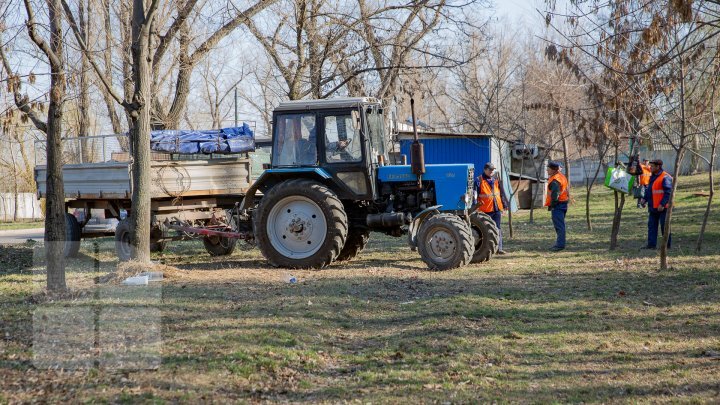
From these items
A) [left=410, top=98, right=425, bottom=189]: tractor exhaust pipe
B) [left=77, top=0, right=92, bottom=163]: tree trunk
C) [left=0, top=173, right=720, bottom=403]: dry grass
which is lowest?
[left=0, top=173, right=720, bottom=403]: dry grass

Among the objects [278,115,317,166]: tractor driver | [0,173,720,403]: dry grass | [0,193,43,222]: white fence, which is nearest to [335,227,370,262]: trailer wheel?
[0,173,720,403]: dry grass

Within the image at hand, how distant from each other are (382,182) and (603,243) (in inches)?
228

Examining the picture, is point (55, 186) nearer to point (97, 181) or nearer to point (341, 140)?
point (97, 181)

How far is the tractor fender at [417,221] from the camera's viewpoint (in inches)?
472

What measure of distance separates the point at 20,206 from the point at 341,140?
123ft

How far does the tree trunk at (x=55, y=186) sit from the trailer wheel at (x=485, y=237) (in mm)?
6568

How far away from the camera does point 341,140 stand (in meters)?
12.3

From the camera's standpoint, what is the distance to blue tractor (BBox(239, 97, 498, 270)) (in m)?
12.1

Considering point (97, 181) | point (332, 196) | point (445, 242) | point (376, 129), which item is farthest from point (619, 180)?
point (97, 181)

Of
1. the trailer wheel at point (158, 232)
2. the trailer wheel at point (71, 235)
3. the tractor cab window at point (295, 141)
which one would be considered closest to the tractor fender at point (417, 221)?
the tractor cab window at point (295, 141)

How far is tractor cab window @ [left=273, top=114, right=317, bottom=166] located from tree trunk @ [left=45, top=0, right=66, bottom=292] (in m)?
3.95

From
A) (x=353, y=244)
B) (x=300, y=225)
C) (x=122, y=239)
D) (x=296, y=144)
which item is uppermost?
(x=296, y=144)

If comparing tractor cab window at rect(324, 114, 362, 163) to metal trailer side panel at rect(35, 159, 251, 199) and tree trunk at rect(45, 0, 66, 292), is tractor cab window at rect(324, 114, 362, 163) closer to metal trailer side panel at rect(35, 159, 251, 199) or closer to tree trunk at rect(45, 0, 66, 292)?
metal trailer side panel at rect(35, 159, 251, 199)

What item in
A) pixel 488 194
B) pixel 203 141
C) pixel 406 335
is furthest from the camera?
pixel 203 141
